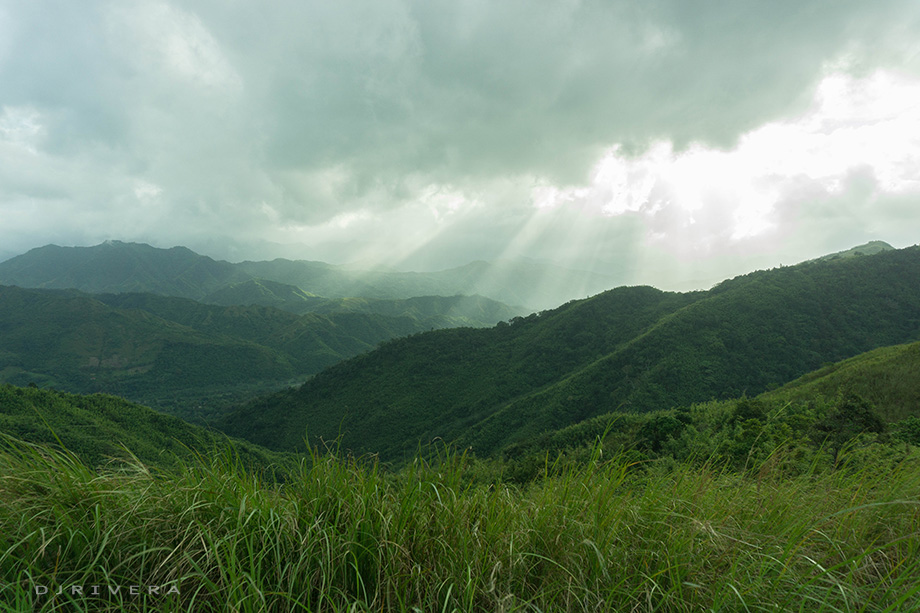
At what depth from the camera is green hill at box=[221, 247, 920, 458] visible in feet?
182

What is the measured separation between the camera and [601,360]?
216 feet

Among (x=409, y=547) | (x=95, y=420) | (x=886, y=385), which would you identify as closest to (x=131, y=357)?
(x=95, y=420)

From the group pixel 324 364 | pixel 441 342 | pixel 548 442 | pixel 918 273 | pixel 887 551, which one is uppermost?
pixel 918 273

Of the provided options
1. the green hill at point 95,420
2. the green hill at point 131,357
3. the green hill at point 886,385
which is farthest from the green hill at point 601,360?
the green hill at point 131,357

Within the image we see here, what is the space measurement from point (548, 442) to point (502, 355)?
4674 cm

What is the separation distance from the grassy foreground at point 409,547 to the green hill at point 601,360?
42177mm

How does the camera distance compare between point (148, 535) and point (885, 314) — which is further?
point (885, 314)

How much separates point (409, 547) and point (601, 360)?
68744mm

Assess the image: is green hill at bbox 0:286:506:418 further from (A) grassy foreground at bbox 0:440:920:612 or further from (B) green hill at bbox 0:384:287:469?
(A) grassy foreground at bbox 0:440:920:612

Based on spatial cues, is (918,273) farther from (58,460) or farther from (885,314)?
(58,460)

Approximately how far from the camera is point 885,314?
6162 cm

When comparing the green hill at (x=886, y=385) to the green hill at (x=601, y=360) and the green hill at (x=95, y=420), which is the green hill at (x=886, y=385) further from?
the green hill at (x=95, y=420)

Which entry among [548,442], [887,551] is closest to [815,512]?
[887,551]

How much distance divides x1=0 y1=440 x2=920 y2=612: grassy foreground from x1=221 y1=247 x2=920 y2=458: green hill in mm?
42177
